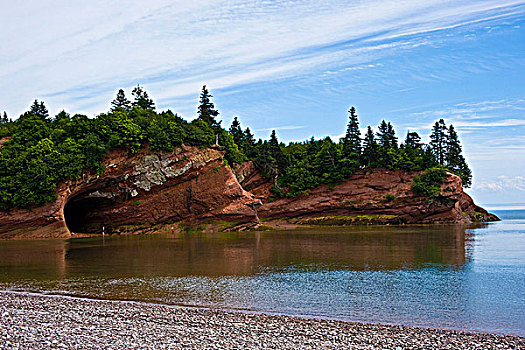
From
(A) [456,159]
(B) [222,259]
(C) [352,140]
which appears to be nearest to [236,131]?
(C) [352,140]

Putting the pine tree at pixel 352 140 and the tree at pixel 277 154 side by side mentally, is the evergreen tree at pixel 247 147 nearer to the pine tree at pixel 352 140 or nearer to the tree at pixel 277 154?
the tree at pixel 277 154

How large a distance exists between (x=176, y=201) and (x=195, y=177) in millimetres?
4022

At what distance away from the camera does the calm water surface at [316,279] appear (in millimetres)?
14898

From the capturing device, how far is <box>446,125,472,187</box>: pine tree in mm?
84125

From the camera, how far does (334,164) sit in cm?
7675

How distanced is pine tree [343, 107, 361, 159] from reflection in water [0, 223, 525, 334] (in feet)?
140

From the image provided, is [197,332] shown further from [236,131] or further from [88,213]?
[236,131]

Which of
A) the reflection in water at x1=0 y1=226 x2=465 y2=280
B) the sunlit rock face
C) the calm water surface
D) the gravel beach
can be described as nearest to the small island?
the sunlit rock face

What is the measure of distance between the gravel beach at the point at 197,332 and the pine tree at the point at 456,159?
7792 centimetres

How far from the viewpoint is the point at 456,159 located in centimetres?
8506

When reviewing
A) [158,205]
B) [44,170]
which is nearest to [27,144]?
[44,170]

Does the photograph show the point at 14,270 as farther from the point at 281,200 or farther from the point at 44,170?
the point at 281,200

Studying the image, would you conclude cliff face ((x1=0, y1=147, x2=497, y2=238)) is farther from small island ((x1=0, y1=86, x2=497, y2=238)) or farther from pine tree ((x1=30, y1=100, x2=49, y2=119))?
pine tree ((x1=30, y1=100, x2=49, y2=119))

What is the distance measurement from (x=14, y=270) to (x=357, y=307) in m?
19.4
